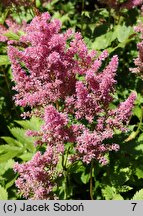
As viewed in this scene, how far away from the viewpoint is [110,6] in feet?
15.7

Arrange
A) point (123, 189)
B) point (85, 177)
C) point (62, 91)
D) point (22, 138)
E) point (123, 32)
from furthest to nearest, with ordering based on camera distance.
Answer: point (123, 32), point (22, 138), point (85, 177), point (123, 189), point (62, 91)

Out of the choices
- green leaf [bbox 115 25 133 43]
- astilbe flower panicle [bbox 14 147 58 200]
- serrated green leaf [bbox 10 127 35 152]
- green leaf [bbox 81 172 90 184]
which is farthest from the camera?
green leaf [bbox 115 25 133 43]

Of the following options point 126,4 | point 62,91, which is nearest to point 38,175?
point 62,91

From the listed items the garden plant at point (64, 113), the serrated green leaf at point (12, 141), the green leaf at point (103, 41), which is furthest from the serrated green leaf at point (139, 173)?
the green leaf at point (103, 41)

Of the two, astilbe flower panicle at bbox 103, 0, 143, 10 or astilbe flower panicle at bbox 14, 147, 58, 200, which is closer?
astilbe flower panicle at bbox 14, 147, 58, 200

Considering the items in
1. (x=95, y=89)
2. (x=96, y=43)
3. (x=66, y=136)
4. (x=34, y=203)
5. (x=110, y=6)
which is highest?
(x=110, y=6)

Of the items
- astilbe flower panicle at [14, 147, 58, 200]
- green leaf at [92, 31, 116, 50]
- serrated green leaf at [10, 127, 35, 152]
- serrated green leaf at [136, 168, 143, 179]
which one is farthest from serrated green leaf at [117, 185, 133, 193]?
green leaf at [92, 31, 116, 50]

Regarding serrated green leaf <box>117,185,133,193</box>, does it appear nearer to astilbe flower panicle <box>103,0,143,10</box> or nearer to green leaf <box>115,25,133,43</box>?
green leaf <box>115,25,133,43</box>

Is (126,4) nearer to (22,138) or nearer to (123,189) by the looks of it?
(22,138)

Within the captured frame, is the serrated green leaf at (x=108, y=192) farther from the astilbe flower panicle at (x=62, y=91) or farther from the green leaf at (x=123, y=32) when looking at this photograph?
the green leaf at (x=123, y=32)

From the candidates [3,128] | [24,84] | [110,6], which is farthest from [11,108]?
[24,84]

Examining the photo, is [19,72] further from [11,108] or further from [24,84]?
[11,108]

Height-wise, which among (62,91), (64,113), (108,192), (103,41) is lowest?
(108,192)

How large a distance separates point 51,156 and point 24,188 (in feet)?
0.92
